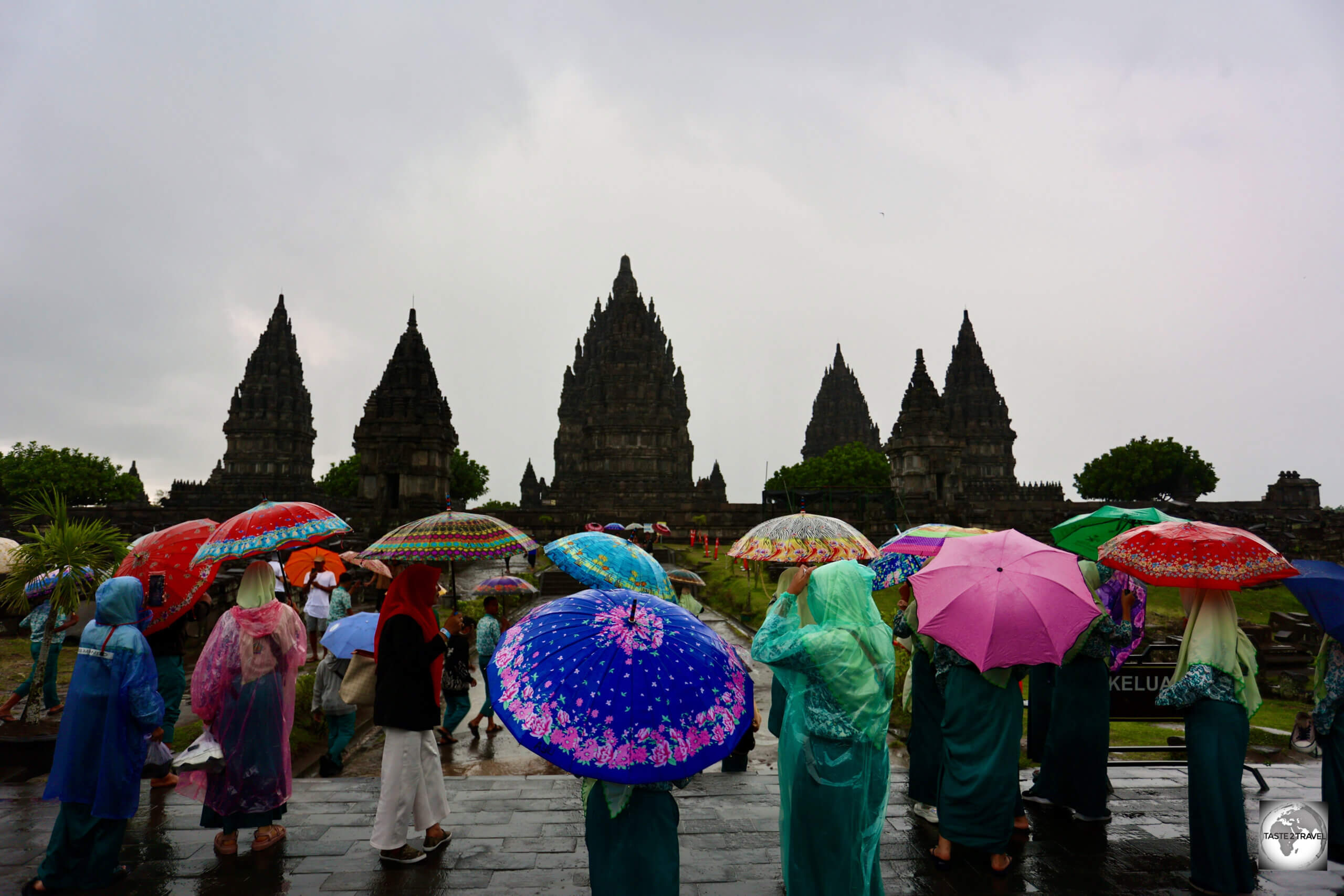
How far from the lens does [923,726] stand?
17.6ft

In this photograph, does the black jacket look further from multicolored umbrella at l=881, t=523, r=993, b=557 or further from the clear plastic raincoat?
multicolored umbrella at l=881, t=523, r=993, b=557

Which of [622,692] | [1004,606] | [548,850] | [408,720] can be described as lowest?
[548,850]

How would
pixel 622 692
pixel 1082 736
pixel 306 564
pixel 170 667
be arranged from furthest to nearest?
pixel 306 564 < pixel 170 667 < pixel 1082 736 < pixel 622 692

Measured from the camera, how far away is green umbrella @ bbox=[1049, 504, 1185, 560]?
548cm

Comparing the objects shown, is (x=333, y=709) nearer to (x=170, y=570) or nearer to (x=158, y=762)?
(x=158, y=762)

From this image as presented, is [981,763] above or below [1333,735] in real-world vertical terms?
below

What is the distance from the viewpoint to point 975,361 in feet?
196

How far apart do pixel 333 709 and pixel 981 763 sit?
5141 mm

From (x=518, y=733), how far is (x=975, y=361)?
6267 cm

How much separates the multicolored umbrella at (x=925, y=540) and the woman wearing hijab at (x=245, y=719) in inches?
157

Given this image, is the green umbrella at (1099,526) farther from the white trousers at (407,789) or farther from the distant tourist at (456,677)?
the distant tourist at (456,677)

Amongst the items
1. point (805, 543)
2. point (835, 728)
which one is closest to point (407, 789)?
point (835, 728)

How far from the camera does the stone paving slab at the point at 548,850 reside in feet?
13.9

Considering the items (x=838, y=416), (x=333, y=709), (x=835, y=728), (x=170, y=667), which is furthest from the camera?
(x=838, y=416)
